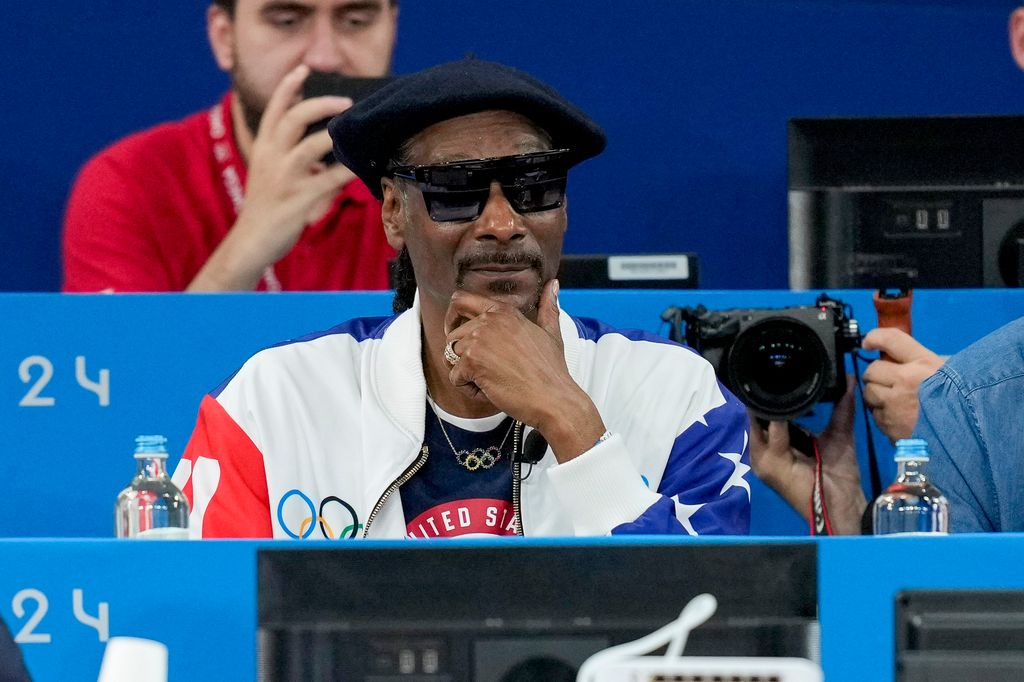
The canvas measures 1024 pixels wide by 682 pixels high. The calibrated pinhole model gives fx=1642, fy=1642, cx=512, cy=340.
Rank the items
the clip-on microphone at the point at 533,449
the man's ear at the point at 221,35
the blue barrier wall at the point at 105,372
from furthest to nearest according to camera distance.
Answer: the man's ear at the point at 221,35 → the blue barrier wall at the point at 105,372 → the clip-on microphone at the point at 533,449

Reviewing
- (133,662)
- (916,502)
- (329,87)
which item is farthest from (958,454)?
(329,87)

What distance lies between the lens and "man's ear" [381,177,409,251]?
217cm

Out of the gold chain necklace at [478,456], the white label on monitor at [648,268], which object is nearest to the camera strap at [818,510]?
the white label on monitor at [648,268]

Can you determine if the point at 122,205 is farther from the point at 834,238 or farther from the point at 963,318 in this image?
the point at 963,318

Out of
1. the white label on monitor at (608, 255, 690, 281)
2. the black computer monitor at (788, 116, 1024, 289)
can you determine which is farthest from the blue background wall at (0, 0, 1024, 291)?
the white label on monitor at (608, 255, 690, 281)

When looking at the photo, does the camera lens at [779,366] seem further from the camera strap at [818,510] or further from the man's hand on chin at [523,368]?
the man's hand on chin at [523,368]

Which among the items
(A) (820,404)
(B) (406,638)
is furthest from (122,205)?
(B) (406,638)

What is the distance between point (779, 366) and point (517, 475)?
689 mm

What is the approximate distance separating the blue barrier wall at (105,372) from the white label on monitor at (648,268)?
0.38 m

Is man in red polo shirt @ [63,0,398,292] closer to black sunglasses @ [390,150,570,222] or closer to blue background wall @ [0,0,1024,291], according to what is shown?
blue background wall @ [0,0,1024,291]

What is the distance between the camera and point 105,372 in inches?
95.5

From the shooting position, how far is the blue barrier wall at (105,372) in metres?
2.39

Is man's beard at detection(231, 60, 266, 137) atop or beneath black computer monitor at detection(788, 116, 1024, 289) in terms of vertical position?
atop

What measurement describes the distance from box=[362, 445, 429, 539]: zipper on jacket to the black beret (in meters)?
0.40
